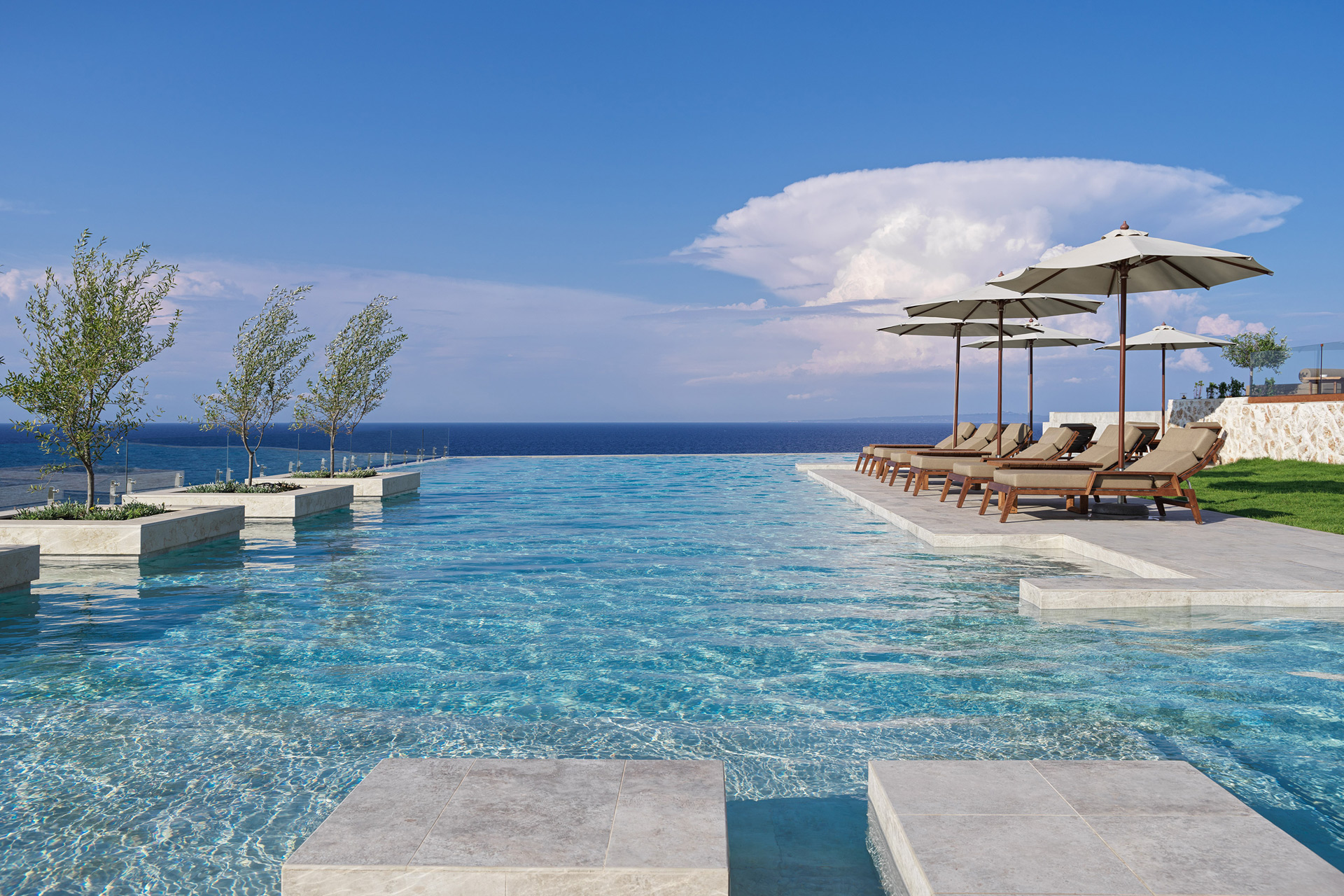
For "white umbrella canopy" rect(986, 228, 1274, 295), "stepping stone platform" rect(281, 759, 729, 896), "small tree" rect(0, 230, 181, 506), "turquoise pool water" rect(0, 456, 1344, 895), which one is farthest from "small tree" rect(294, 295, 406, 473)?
"stepping stone platform" rect(281, 759, 729, 896)

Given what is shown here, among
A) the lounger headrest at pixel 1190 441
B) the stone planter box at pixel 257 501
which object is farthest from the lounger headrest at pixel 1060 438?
the stone planter box at pixel 257 501

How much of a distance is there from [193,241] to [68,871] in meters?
29.8

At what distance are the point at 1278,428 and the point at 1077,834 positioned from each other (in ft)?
73.5

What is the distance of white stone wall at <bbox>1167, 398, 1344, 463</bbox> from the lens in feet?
58.9

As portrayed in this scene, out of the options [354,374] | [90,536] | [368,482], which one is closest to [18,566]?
[90,536]

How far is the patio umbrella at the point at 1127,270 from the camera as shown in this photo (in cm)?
907

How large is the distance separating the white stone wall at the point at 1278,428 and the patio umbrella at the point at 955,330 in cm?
499

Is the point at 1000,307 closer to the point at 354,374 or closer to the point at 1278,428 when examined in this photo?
the point at 1278,428

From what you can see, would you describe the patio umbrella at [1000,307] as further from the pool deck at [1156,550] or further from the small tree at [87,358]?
the small tree at [87,358]

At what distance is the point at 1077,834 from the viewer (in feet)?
7.39

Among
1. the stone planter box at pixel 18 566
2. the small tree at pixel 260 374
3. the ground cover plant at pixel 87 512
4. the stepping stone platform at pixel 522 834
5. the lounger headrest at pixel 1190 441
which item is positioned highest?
the small tree at pixel 260 374

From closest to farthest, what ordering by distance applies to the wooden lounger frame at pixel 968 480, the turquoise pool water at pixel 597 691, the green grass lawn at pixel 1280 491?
the turquoise pool water at pixel 597 691
the green grass lawn at pixel 1280 491
the wooden lounger frame at pixel 968 480

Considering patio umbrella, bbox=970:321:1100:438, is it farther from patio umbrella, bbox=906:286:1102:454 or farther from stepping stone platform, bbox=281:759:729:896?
stepping stone platform, bbox=281:759:729:896

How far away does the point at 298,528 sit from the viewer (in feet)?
36.2
